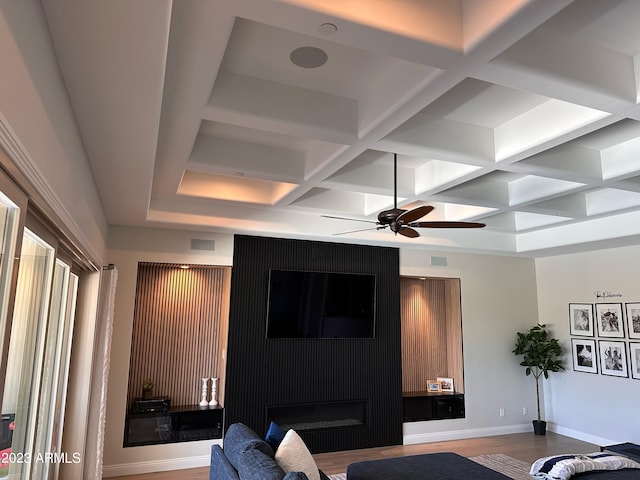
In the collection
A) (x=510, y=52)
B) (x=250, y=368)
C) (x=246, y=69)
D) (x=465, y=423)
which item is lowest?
(x=465, y=423)

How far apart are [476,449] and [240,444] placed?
414 centimetres

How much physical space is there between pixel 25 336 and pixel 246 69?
183 centimetres

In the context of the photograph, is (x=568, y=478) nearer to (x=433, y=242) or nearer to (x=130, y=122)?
(x=433, y=242)

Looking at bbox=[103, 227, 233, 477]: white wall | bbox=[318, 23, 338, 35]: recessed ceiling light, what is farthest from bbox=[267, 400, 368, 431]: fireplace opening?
bbox=[318, 23, 338, 35]: recessed ceiling light

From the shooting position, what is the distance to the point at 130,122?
2281 mm

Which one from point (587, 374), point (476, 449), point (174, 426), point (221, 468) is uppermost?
point (587, 374)

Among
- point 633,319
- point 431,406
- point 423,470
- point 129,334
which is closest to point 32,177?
point 423,470

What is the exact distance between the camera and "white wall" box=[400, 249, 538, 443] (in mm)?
6375

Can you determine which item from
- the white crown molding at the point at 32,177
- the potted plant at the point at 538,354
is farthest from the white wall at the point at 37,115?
the potted plant at the point at 538,354

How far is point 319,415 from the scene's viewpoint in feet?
18.5

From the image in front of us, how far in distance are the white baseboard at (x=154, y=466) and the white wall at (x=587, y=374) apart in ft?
16.7

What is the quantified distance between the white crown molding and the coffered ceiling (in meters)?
0.50

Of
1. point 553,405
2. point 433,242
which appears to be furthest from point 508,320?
point 433,242

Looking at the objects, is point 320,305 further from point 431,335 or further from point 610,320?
point 610,320
